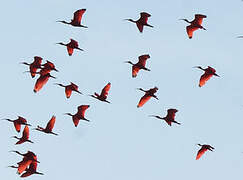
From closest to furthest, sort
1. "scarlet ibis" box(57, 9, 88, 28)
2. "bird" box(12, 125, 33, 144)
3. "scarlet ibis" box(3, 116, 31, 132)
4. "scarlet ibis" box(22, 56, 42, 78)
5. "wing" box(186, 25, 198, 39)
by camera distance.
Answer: "scarlet ibis" box(57, 9, 88, 28) → "wing" box(186, 25, 198, 39) → "bird" box(12, 125, 33, 144) → "scarlet ibis" box(3, 116, 31, 132) → "scarlet ibis" box(22, 56, 42, 78)

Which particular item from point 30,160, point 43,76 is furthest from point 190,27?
point 30,160

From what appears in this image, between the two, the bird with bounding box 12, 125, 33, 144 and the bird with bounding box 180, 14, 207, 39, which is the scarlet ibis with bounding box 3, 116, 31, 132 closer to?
the bird with bounding box 12, 125, 33, 144

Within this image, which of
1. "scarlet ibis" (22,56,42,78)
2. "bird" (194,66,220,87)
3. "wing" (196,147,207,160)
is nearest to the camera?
"wing" (196,147,207,160)

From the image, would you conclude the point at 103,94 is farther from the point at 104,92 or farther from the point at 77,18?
the point at 77,18

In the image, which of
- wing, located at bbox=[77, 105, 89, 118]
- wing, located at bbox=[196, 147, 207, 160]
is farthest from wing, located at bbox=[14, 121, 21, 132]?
wing, located at bbox=[196, 147, 207, 160]

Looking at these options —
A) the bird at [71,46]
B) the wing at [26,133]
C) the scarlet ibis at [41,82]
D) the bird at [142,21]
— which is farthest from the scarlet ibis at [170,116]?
the wing at [26,133]

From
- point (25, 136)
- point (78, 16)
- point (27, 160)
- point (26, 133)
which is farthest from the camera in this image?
point (26, 133)

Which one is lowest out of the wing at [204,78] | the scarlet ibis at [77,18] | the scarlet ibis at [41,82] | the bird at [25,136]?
the bird at [25,136]

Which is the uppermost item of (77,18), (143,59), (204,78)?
(77,18)

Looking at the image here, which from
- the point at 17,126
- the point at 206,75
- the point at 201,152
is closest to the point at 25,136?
the point at 17,126

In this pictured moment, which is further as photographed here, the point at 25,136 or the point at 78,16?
the point at 25,136

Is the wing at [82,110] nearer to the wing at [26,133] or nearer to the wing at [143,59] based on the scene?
the wing at [26,133]

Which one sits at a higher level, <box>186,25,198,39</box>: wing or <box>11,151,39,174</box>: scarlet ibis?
<box>186,25,198,39</box>: wing

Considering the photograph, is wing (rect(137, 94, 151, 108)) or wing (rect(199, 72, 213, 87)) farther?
wing (rect(137, 94, 151, 108))
